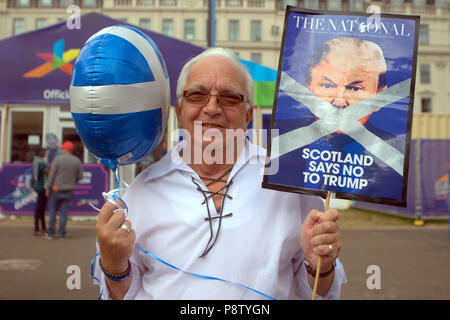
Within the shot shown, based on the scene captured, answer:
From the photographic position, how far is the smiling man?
1.16m

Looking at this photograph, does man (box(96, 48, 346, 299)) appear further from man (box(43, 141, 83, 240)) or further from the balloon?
man (box(43, 141, 83, 240))

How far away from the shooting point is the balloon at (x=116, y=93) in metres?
1.13

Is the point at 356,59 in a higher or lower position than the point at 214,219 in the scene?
higher

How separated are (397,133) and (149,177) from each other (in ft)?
2.95

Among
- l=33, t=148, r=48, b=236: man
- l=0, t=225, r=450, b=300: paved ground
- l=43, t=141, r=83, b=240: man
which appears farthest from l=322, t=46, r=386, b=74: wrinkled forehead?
l=33, t=148, r=48, b=236: man

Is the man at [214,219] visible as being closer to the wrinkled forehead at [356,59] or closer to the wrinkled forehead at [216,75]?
the wrinkled forehead at [216,75]

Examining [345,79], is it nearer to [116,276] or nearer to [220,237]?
[220,237]

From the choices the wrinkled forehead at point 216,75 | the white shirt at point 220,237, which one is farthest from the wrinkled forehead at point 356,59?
the white shirt at point 220,237

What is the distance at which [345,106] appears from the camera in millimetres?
1163

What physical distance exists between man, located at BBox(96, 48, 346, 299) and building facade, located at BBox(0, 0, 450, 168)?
3.87 feet

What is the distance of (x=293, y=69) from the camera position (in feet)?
3.92

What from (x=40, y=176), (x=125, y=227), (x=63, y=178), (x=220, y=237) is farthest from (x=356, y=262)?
(x=40, y=176)

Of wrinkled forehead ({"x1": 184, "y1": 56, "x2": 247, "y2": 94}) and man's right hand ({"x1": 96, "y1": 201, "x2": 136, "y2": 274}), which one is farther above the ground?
wrinkled forehead ({"x1": 184, "y1": 56, "x2": 247, "y2": 94})

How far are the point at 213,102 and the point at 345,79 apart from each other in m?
0.46
